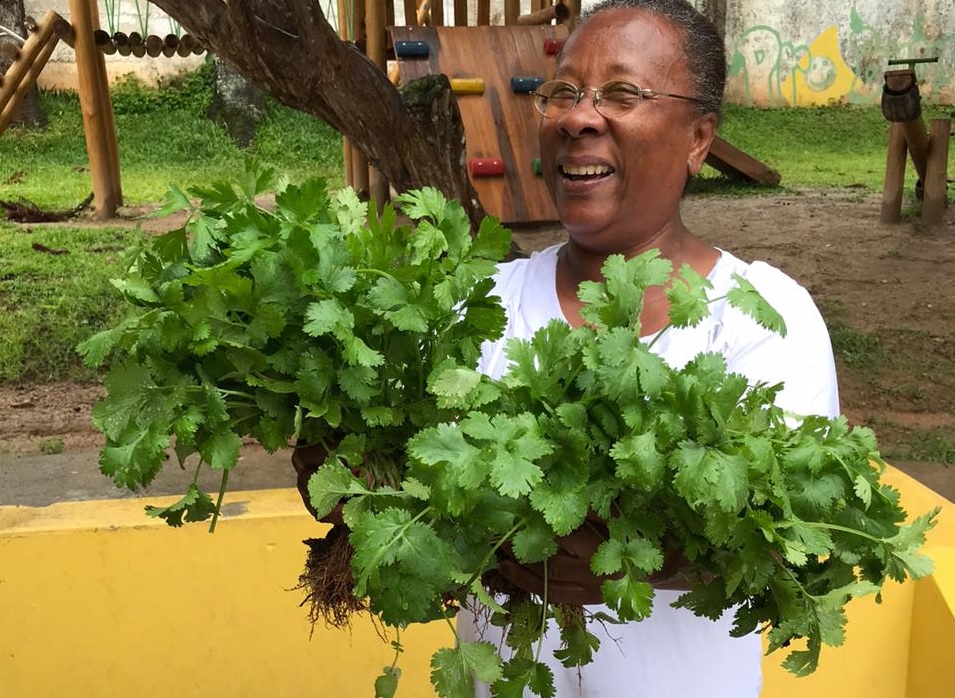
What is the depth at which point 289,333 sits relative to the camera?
51.9 inches

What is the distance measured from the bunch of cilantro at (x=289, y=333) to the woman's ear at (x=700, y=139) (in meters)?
0.52

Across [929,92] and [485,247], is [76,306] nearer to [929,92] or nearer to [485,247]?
[485,247]

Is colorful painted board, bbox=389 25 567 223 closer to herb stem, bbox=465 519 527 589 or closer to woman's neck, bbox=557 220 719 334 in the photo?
woman's neck, bbox=557 220 719 334

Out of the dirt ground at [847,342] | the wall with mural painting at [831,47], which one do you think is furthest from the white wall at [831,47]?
the dirt ground at [847,342]

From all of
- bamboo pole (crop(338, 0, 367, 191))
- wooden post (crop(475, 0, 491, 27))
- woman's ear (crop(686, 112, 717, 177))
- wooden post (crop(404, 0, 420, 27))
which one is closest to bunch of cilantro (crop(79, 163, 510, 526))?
woman's ear (crop(686, 112, 717, 177))

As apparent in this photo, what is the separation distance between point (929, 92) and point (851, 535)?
621 inches

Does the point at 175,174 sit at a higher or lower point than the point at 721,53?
lower

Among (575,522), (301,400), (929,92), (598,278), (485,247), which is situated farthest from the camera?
(929,92)

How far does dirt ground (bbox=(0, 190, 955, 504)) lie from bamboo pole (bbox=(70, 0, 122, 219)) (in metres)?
2.80

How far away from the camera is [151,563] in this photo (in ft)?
9.67

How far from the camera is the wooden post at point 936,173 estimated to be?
8242 mm

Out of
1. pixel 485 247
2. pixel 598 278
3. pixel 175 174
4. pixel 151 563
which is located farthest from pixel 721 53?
pixel 175 174

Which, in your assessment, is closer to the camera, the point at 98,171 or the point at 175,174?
the point at 98,171

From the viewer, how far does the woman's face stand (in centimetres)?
161
